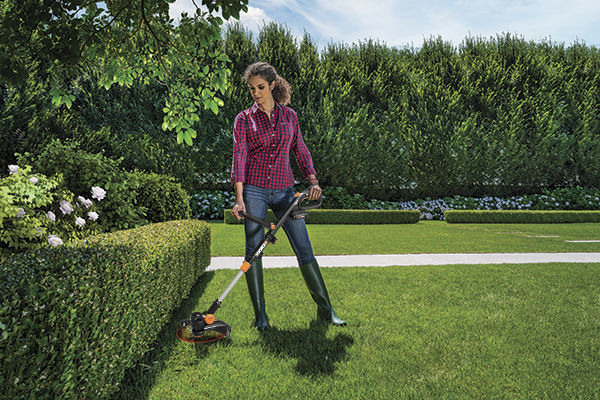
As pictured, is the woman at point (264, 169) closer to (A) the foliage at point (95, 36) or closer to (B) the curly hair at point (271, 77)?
(B) the curly hair at point (271, 77)

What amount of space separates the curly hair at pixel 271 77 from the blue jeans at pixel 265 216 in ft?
2.82

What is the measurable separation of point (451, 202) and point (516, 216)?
10.2ft

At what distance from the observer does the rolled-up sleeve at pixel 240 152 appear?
3514mm

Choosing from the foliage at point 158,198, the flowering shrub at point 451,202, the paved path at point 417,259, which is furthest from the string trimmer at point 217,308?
the flowering shrub at point 451,202

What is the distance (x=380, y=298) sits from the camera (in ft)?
15.4

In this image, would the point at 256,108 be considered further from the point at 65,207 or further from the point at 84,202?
the point at 84,202

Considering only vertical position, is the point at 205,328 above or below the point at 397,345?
above

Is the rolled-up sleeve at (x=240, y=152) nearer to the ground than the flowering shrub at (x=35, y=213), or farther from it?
farther from it

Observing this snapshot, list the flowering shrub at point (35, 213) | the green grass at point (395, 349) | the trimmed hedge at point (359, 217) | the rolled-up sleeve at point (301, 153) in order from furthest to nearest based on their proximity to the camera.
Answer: the trimmed hedge at point (359, 217)
the flowering shrub at point (35, 213)
the rolled-up sleeve at point (301, 153)
the green grass at point (395, 349)

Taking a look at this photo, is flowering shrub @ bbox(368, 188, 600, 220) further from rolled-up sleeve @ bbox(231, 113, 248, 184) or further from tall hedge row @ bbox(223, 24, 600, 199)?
rolled-up sleeve @ bbox(231, 113, 248, 184)

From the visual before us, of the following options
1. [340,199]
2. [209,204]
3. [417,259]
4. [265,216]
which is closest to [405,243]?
[417,259]

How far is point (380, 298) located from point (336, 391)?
2.22 meters

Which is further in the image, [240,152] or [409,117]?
[409,117]

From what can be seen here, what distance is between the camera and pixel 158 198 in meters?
7.12
